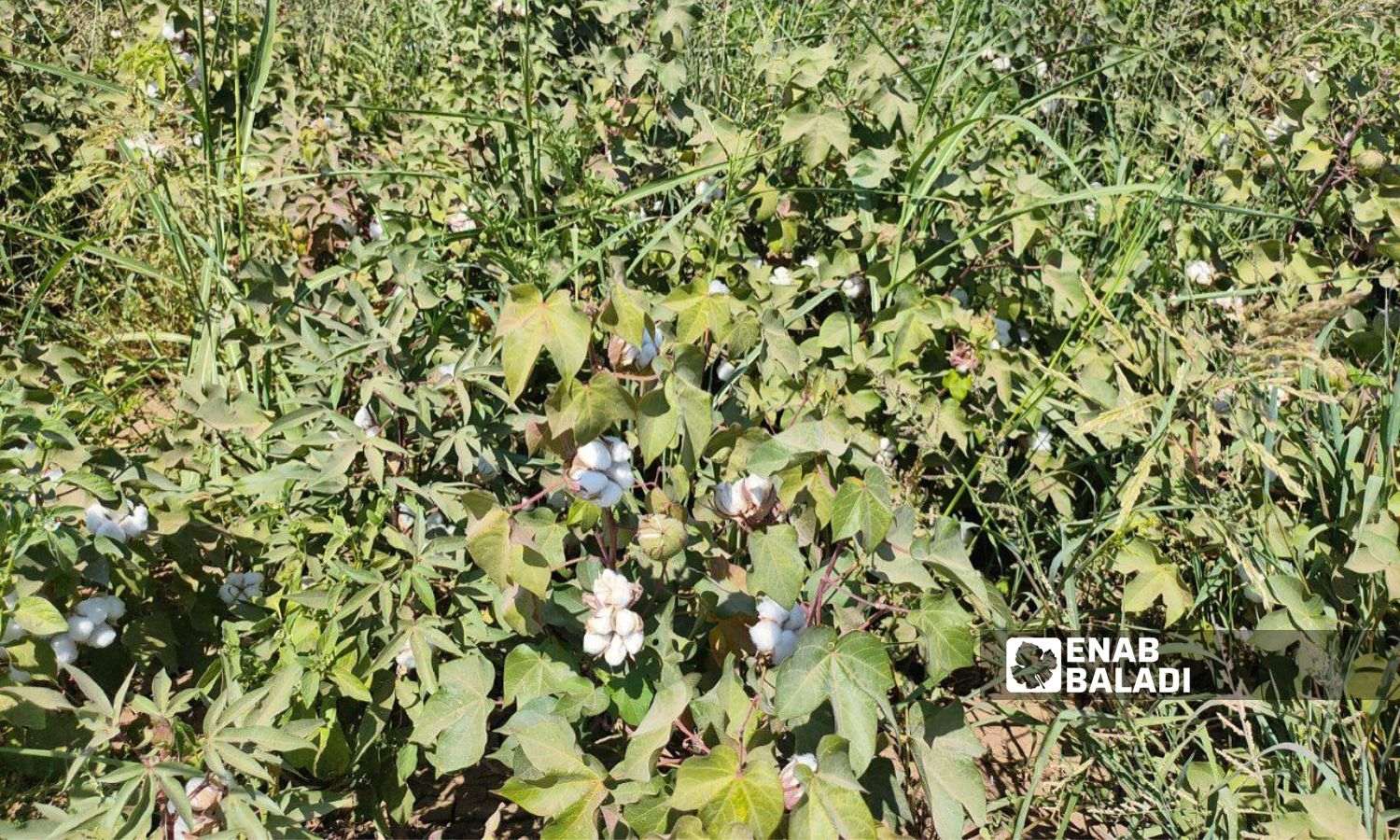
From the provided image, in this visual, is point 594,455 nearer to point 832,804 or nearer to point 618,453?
point 618,453

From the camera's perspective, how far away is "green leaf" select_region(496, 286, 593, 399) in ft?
4.33

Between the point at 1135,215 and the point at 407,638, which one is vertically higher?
the point at 1135,215

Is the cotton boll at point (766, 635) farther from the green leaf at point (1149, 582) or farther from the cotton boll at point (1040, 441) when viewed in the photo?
the cotton boll at point (1040, 441)

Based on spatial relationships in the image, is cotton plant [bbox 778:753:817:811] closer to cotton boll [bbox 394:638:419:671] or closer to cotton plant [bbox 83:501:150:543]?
cotton boll [bbox 394:638:419:671]

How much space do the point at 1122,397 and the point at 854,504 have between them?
0.92 meters

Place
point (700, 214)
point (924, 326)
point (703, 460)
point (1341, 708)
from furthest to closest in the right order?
point (700, 214), point (924, 326), point (703, 460), point (1341, 708)

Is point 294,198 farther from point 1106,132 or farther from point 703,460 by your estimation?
point 1106,132

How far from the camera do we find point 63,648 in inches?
64.4

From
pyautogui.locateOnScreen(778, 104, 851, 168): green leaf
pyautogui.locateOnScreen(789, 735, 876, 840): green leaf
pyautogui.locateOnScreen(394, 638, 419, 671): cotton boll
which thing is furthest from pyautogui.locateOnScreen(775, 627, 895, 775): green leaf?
pyautogui.locateOnScreen(778, 104, 851, 168): green leaf

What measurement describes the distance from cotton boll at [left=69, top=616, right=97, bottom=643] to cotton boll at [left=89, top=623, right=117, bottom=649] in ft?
0.04

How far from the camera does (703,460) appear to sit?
1.96m

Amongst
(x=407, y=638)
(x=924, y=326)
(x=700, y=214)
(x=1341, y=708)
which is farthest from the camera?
(x=700, y=214)

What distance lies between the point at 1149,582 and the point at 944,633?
2.01 ft

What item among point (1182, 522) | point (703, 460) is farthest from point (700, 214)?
point (1182, 522)
